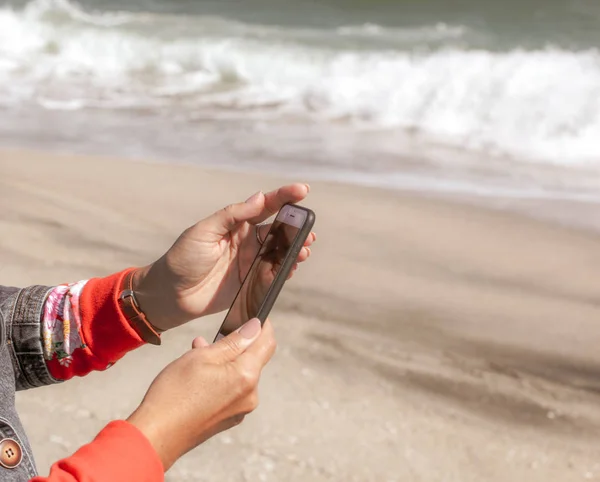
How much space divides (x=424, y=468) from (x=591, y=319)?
3.85ft

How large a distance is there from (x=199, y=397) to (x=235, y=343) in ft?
0.42

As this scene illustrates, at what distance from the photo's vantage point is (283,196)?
174 centimetres

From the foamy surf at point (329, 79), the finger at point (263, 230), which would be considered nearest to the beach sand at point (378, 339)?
the finger at point (263, 230)

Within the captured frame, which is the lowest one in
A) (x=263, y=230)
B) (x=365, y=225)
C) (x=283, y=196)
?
(x=365, y=225)

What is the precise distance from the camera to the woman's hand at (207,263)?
A: 5.81 feet

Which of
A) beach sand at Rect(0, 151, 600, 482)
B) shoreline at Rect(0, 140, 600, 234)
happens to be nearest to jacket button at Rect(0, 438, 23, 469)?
beach sand at Rect(0, 151, 600, 482)

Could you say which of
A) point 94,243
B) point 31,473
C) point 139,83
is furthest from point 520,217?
point 139,83

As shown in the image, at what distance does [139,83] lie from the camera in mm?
8422

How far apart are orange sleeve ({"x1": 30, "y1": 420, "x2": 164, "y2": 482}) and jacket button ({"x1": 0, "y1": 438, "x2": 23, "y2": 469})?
0.39ft

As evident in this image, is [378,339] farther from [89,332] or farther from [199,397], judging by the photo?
[199,397]

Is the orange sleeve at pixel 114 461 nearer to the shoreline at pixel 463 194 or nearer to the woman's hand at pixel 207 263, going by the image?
the woman's hand at pixel 207 263

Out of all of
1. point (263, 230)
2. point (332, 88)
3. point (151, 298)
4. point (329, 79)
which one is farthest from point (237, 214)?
point (329, 79)

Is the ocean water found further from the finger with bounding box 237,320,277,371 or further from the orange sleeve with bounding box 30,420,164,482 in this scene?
the orange sleeve with bounding box 30,420,164,482

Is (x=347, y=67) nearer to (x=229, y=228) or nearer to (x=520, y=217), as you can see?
(x=520, y=217)
